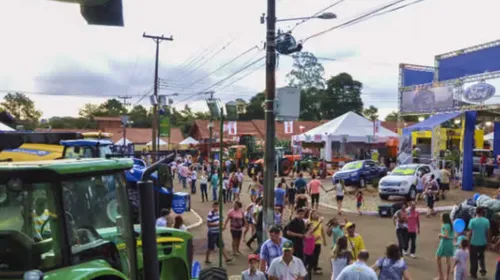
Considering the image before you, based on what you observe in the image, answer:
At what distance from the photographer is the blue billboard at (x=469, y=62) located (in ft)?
67.5

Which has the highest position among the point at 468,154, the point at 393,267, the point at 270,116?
the point at 270,116

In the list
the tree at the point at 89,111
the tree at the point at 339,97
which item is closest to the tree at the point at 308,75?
the tree at the point at 339,97

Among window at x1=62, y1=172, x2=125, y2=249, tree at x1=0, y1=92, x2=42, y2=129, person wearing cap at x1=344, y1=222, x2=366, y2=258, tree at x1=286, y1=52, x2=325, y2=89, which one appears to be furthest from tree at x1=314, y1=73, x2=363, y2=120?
window at x1=62, y1=172, x2=125, y2=249

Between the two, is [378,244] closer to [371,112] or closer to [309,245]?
[309,245]

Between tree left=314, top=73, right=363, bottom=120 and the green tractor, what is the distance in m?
76.8

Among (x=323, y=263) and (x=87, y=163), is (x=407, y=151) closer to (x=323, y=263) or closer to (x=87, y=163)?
(x=323, y=263)

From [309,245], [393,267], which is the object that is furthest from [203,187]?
[393,267]

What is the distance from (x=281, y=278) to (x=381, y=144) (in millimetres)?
33261

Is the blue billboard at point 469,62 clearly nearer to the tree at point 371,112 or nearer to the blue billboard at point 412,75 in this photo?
the blue billboard at point 412,75

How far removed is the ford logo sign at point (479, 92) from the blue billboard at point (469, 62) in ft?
2.29

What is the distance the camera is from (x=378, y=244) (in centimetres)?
1320

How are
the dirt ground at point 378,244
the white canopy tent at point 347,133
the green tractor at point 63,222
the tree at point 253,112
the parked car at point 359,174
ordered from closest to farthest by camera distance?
the green tractor at point 63,222, the dirt ground at point 378,244, the parked car at point 359,174, the white canopy tent at point 347,133, the tree at point 253,112

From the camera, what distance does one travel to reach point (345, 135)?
3241 centimetres

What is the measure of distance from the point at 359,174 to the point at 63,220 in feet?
72.4
